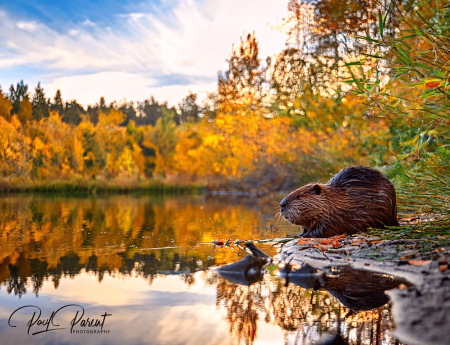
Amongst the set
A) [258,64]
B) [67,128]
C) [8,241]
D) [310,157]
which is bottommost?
[8,241]

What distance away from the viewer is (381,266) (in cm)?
328

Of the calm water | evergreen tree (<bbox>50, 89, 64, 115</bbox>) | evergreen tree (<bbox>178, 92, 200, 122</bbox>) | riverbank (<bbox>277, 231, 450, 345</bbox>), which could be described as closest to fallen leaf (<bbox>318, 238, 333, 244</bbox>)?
riverbank (<bbox>277, 231, 450, 345</bbox>)

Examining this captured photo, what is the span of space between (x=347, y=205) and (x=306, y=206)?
0.40 m

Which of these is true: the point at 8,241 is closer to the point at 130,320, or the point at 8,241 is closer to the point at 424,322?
the point at 130,320

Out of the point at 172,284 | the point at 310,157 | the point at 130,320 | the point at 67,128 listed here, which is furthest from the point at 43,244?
the point at 67,128

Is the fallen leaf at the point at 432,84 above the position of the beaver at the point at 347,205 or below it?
above

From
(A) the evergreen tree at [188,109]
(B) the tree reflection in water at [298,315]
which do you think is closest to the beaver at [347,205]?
(B) the tree reflection in water at [298,315]

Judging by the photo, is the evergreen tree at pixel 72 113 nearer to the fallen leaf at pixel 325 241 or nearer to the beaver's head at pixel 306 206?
the beaver's head at pixel 306 206

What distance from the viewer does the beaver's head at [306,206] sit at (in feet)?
15.3

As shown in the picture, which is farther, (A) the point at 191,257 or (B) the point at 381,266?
(A) the point at 191,257

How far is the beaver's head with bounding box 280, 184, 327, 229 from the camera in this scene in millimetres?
4672

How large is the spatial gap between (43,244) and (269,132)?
14.0 metres

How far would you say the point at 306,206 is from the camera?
469 cm

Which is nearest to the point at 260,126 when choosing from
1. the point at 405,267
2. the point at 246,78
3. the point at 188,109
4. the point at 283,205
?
the point at 246,78
